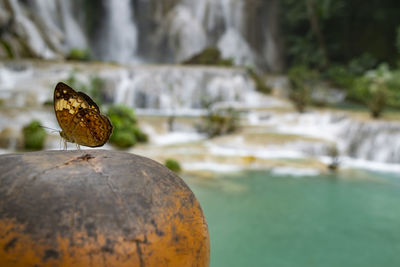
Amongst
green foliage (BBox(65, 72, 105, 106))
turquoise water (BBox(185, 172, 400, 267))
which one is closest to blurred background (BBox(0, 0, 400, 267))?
turquoise water (BBox(185, 172, 400, 267))

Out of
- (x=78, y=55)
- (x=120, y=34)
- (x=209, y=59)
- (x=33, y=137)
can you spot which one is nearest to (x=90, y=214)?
(x=33, y=137)

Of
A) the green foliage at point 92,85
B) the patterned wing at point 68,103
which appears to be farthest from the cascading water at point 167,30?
the patterned wing at point 68,103

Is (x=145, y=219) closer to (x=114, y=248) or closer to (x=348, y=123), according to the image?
(x=114, y=248)

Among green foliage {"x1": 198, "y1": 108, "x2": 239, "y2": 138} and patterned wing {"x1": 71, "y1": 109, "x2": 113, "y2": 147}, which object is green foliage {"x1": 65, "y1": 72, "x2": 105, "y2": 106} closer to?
green foliage {"x1": 198, "y1": 108, "x2": 239, "y2": 138}

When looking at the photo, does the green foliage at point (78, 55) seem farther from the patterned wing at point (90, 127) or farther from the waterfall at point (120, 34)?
the patterned wing at point (90, 127)

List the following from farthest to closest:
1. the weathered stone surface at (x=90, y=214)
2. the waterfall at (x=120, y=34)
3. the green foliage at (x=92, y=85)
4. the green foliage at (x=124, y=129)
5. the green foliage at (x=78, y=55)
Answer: the waterfall at (x=120, y=34) < the green foliage at (x=78, y=55) < the green foliage at (x=92, y=85) < the green foliage at (x=124, y=129) < the weathered stone surface at (x=90, y=214)

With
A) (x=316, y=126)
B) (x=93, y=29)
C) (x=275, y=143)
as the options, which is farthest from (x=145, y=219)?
(x=93, y=29)

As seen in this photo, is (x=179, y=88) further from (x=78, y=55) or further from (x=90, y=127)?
(x=90, y=127)
